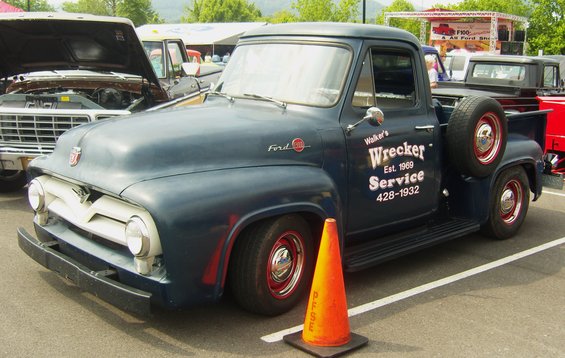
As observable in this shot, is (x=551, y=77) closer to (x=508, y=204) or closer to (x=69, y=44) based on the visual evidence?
(x=508, y=204)

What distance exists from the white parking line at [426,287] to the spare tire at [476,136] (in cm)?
84

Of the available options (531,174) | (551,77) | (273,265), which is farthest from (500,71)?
(273,265)

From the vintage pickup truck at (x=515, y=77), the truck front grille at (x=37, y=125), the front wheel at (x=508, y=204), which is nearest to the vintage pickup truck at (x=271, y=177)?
the front wheel at (x=508, y=204)

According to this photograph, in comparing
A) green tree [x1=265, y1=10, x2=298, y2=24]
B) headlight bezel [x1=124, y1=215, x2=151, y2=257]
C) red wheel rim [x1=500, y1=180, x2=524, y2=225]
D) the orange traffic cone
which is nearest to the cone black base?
the orange traffic cone

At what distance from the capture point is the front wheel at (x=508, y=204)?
249 inches

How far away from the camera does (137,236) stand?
3732 mm

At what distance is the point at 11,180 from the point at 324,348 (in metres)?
5.65

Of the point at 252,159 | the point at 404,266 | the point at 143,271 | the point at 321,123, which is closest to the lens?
the point at 143,271

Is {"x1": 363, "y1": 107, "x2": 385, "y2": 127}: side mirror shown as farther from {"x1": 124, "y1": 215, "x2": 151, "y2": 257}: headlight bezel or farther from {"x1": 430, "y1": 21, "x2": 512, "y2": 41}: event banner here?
{"x1": 430, "y1": 21, "x2": 512, "y2": 41}: event banner

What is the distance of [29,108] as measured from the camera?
7.46m

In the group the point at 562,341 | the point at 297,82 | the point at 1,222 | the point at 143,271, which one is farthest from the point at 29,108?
the point at 562,341

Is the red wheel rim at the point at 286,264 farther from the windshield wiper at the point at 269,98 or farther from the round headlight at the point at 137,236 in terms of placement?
the windshield wiper at the point at 269,98

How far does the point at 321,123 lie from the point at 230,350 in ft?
5.84

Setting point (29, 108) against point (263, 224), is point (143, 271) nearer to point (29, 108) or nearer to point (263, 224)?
point (263, 224)
